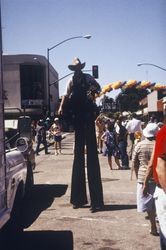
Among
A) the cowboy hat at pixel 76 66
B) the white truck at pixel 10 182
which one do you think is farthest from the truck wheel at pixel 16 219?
the cowboy hat at pixel 76 66

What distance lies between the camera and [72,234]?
21.9 feet

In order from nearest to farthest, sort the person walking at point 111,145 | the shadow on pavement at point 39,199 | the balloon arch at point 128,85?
the shadow on pavement at point 39,199, the person walking at point 111,145, the balloon arch at point 128,85

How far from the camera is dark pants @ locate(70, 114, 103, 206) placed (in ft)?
27.7

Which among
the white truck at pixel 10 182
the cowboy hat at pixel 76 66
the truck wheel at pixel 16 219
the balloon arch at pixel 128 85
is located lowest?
the truck wheel at pixel 16 219

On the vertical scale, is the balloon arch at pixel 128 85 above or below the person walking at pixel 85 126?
above

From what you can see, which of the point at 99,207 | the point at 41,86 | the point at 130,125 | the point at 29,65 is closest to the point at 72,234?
the point at 99,207

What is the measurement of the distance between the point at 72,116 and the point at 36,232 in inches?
94.6

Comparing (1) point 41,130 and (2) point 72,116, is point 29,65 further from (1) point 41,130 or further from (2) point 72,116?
(2) point 72,116

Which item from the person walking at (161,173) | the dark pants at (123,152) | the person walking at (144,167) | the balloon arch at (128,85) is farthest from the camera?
the balloon arch at (128,85)

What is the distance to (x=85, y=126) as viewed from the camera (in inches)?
335

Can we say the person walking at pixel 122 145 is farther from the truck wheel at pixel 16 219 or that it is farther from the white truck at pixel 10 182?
the truck wheel at pixel 16 219

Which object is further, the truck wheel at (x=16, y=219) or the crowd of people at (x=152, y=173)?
the truck wheel at (x=16, y=219)

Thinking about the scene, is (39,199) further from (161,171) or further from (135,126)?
(135,126)

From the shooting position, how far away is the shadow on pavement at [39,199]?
25.9ft
